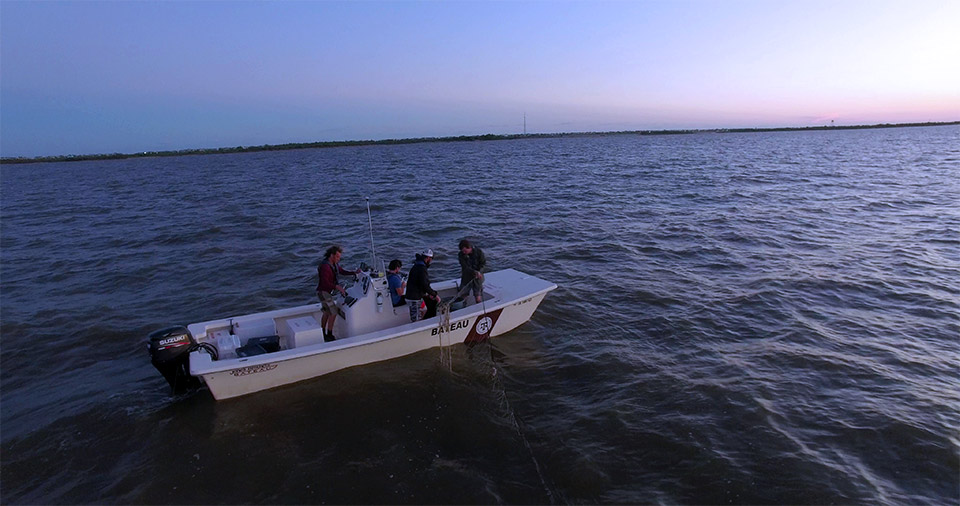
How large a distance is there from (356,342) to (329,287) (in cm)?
122

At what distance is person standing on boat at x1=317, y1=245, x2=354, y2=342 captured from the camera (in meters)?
8.61

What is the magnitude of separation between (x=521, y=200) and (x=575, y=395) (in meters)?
19.9

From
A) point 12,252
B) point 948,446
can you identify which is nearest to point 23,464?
point 948,446

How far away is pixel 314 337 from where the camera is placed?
8.28 meters

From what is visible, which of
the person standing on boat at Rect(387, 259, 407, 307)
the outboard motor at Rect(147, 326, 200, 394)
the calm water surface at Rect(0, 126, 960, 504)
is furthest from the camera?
the person standing on boat at Rect(387, 259, 407, 307)

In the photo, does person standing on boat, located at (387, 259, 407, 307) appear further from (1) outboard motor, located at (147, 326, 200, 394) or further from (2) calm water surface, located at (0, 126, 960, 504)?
(1) outboard motor, located at (147, 326, 200, 394)

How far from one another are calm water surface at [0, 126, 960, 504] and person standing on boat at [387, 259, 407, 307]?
1162mm

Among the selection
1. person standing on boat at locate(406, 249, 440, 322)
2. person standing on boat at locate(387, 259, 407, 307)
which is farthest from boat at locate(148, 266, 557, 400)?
person standing on boat at locate(406, 249, 440, 322)

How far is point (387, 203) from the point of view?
1111 inches

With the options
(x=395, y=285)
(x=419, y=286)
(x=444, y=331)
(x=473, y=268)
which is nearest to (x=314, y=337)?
(x=395, y=285)

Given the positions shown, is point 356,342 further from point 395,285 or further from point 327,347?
point 395,285

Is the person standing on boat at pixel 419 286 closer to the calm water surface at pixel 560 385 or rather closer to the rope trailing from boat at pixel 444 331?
the rope trailing from boat at pixel 444 331

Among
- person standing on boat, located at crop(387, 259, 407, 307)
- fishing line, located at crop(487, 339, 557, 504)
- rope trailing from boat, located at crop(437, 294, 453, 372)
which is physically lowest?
fishing line, located at crop(487, 339, 557, 504)

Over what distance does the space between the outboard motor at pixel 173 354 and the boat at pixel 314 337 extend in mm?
13
